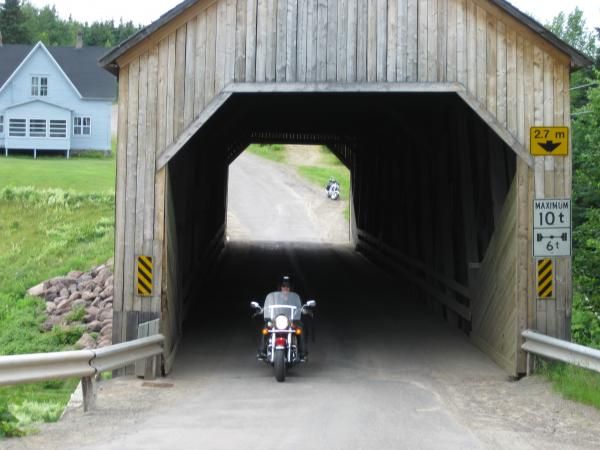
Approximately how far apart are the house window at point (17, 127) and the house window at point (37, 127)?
1.17 ft

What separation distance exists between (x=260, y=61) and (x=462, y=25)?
9.43 feet

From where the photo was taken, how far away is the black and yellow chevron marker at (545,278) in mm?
13133

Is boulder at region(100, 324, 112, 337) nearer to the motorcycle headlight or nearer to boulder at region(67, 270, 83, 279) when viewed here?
boulder at region(67, 270, 83, 279)

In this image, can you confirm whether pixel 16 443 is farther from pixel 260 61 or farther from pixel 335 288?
pixel 335 288

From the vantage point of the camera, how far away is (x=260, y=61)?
13320 millimetres

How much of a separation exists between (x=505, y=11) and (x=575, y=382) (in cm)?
519

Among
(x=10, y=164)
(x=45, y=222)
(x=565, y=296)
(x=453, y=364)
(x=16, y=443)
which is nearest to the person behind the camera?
(x=16, y=443)

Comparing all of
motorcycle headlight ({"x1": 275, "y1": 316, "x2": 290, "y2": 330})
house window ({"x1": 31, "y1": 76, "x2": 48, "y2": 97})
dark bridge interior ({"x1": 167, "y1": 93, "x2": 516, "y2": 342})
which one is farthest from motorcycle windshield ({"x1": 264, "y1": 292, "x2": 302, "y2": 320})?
house window ({"x1": 31, "y1": 76, "x2": 48, "y2": 97})

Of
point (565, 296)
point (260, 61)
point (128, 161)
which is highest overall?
point (260, 61)

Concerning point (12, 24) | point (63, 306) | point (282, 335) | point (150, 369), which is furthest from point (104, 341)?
point (12, 24)

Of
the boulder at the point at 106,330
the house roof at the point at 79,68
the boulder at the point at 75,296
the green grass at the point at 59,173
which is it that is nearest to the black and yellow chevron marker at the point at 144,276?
the boulder at the point at 106,330

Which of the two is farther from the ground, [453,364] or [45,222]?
[45,222]

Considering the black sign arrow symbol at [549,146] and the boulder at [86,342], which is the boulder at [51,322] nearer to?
the boulder at [86,342]

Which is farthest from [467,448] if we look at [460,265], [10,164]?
[10,164]
